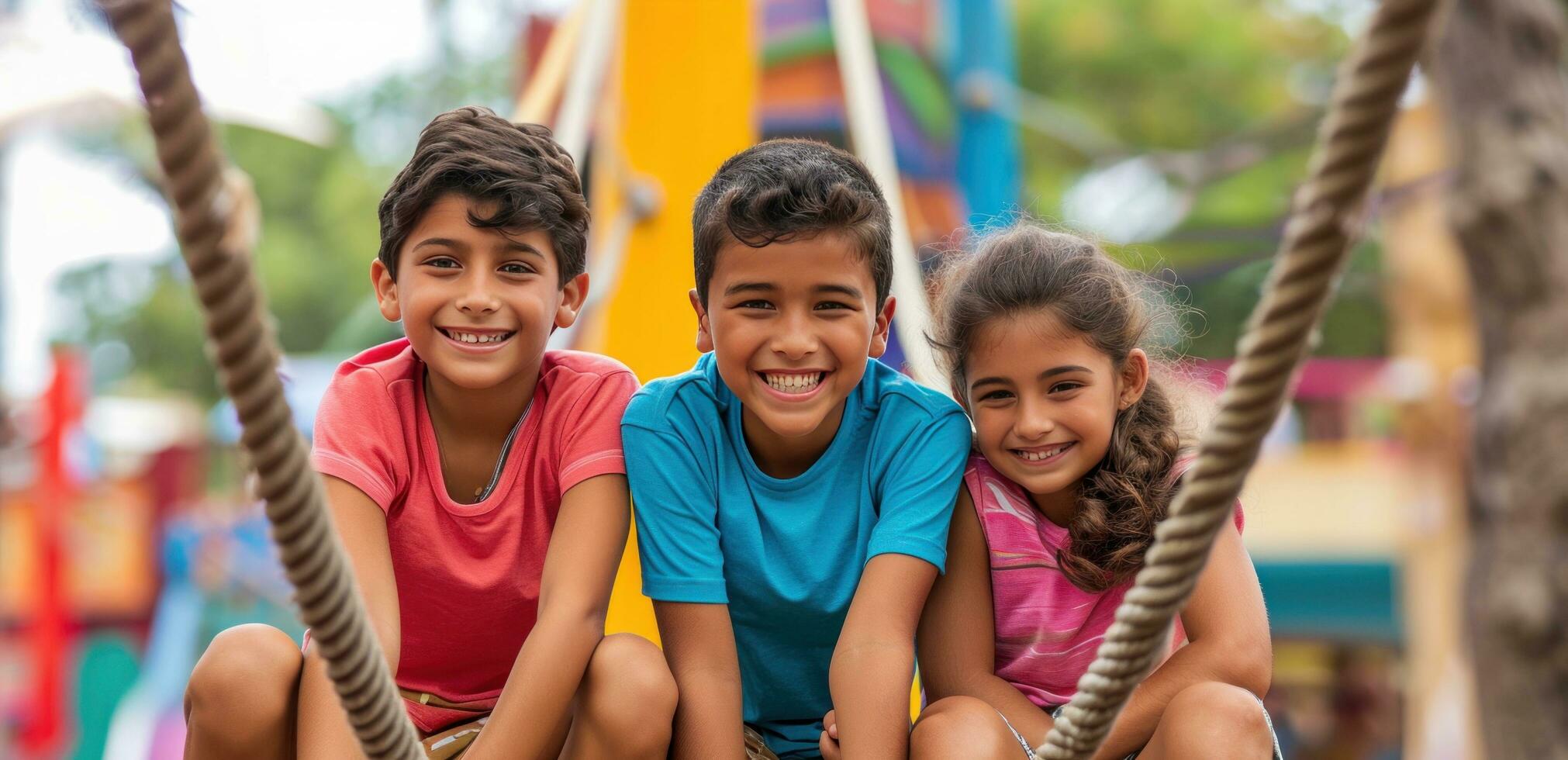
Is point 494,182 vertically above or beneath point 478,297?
above

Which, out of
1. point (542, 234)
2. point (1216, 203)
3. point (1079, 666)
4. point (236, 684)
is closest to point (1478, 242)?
point (1079, 666)

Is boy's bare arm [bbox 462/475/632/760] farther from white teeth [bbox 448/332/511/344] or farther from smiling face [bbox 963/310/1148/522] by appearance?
smiling face [bbox 963/310/1148/522]

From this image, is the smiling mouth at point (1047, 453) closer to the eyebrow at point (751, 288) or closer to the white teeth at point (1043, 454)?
the white teeth at point (1043, 454)

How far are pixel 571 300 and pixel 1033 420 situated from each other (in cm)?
53

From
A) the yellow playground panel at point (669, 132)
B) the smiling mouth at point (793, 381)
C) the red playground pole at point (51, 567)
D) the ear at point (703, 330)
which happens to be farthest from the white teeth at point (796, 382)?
the red playground pole at point (51, 567)

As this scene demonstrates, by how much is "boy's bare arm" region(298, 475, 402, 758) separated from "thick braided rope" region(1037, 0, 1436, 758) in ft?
2.27

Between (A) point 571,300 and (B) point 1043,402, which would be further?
(A) point 571,300

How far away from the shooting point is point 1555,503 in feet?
11.7

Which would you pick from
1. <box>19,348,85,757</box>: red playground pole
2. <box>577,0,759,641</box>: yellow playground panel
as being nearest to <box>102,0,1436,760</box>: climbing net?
<box>577,0,759,641</box>: yellow playground panel

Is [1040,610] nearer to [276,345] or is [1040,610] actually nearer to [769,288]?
[769,288]

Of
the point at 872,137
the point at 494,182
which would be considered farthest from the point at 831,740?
the point at 872,137

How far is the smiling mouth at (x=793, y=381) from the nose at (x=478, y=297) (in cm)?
29

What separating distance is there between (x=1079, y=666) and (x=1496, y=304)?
261cm

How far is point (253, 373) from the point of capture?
2.89 ft
